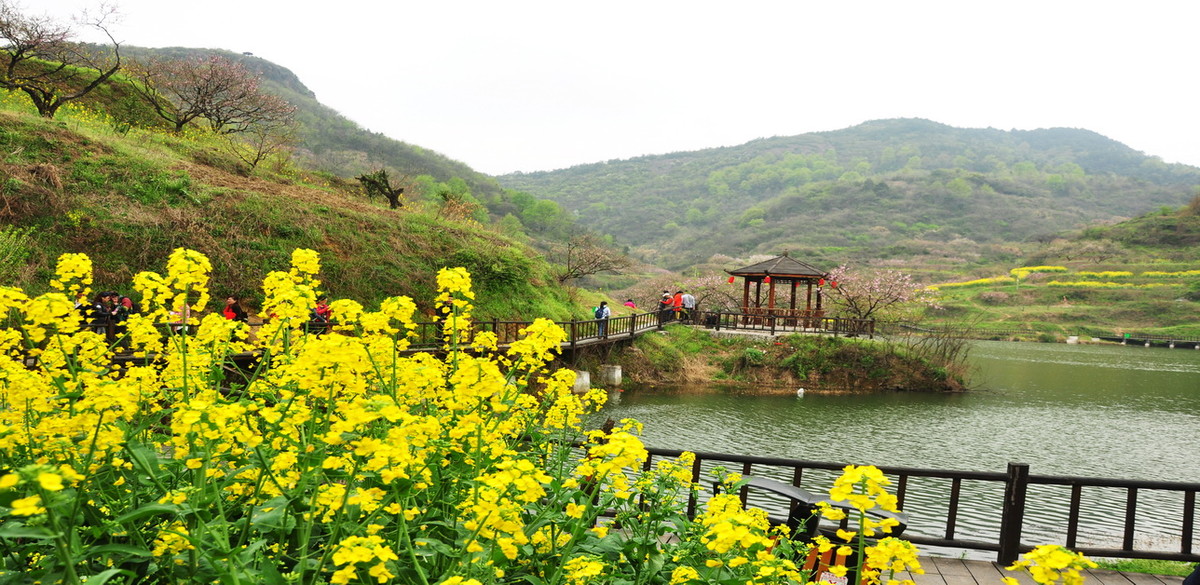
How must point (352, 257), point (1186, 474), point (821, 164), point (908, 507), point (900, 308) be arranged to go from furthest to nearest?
point (821, 164) < point (900, 308) < point (352, 257) < point (1186, 474) < point (908, 507)

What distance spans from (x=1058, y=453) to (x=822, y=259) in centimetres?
4639

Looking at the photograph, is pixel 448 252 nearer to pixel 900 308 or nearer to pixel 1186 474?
pixel 1186 474

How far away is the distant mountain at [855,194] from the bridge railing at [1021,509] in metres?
49.2

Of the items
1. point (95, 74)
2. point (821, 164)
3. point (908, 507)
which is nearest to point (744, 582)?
point (908, 507)

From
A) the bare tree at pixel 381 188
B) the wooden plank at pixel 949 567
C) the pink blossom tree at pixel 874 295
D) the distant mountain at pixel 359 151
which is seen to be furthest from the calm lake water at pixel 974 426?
the distant mountain at pixel 359 151

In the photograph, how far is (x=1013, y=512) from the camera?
13.8 feet

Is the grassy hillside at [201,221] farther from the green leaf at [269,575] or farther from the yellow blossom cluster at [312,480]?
the green leaf at [269,575]

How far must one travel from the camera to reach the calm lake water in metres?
10.8

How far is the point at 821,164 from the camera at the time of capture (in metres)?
109

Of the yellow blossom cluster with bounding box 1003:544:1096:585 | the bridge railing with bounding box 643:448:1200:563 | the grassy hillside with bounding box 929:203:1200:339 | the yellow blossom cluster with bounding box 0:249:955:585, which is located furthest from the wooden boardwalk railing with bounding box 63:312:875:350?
the grassy hillside with bounding box 929:203:1200:339

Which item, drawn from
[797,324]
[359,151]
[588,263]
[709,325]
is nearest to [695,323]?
[709,325]

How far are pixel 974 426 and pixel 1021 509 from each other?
11.3 metres

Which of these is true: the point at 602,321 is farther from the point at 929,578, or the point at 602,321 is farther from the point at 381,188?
the point at 929,578

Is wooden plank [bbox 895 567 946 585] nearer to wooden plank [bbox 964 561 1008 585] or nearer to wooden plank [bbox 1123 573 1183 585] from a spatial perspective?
wooden plank [bbox 964 561 1008 585]
